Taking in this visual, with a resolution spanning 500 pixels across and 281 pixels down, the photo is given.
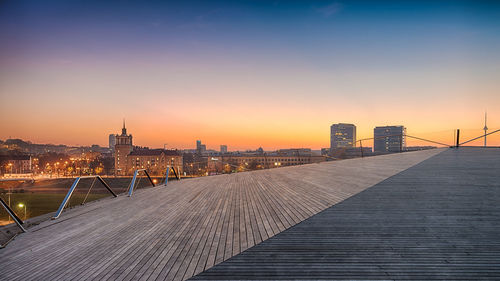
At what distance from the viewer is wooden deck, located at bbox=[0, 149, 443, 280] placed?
2768 mm

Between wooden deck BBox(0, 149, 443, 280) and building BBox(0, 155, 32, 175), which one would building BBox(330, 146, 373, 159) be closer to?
wooden deck BBox(0, 149, 443, 280)

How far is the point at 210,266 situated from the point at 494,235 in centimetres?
417

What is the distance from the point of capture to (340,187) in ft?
18.5

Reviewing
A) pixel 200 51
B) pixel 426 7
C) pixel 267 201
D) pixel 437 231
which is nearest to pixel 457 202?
pixel 437 231

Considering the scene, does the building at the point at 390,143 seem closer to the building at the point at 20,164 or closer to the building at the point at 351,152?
the building at the point at 351,152

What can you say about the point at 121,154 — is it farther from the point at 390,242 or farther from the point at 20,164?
the point at 390,242

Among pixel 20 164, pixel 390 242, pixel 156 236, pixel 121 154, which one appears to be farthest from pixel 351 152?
pixel 121 154

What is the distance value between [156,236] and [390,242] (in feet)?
12.5

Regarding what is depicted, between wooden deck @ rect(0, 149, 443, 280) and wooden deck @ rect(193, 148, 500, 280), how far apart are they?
0.35 meters

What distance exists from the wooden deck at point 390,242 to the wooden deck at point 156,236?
346mm

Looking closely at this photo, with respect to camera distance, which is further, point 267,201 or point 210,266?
point 267,201

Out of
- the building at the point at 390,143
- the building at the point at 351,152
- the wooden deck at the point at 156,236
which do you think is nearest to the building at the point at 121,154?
the building at the point at 351,152

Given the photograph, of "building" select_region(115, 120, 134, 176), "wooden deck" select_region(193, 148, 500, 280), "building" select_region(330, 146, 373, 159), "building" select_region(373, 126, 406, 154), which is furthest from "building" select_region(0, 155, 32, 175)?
"building" select_region(373, 126, 406, 154)

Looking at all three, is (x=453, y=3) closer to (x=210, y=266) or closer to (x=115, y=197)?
(x=210, y=266)
